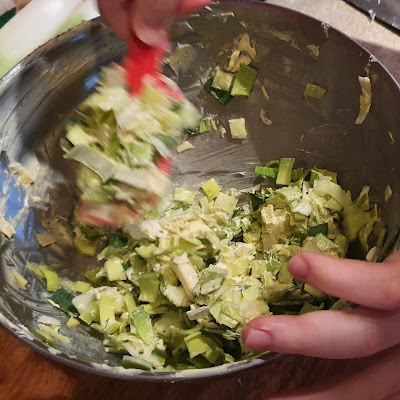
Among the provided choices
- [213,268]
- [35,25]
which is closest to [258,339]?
[213,268]

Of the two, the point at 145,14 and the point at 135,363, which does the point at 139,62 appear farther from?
the point at 135,363

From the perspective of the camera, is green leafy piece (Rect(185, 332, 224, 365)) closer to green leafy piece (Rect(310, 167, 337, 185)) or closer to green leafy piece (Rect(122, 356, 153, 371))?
green leafy piece (Rect(122, 356, 153, 371))

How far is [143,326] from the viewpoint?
88 cm

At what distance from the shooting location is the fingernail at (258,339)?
0.57 metres

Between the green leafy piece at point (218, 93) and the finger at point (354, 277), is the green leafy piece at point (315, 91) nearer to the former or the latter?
the green leafy piece at point (218, 93)

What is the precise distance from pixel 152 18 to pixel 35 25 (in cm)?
42

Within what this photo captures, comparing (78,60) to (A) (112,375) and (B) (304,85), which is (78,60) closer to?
(B) (304,85)

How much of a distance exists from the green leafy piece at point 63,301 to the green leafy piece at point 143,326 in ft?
0.41

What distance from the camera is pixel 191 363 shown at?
838mm

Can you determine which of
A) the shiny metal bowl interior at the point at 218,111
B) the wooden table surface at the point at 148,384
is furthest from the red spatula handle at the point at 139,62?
the wooden table surface at the point at 148,384

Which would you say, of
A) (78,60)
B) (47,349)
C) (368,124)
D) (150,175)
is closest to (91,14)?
(78,60)

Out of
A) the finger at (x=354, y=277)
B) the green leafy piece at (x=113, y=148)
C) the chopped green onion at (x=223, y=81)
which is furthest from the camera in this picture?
the chopped green onion at (x=223, y=81)

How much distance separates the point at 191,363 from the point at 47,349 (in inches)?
10.4

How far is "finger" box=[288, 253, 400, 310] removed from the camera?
22.4 inches
